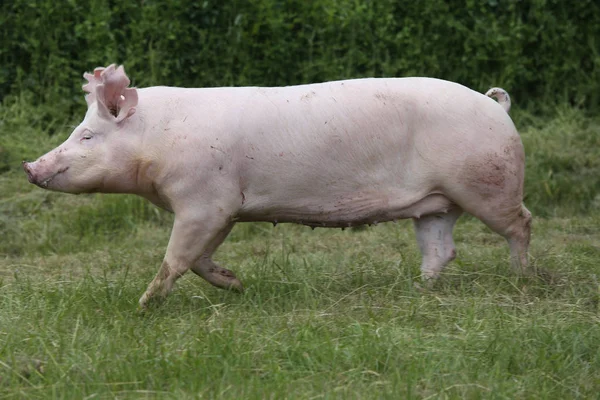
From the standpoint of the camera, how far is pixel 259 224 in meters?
8.21

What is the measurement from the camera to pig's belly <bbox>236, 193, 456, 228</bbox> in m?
5.37

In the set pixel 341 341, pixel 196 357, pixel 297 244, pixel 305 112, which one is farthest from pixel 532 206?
pixel 196 357

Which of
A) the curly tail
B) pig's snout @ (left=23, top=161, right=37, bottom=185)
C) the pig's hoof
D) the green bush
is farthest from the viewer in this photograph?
the green bush

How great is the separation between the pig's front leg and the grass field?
0.11 m

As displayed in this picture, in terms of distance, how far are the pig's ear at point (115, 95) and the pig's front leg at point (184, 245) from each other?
0.58m

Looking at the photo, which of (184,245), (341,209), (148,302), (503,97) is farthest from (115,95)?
(503,97)

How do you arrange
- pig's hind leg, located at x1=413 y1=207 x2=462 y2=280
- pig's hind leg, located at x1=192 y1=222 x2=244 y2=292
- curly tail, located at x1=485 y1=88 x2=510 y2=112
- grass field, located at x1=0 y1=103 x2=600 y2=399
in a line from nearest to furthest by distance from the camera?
grass field, located at x1=0 y1=103 x2=600 y2=399, pig's hind leg, located at x1=192 y1=222 x2=244 y2=292, pig's hind leg, located at x1=413 y1=207 x2=462 y2=280, curly tail, located at x1=485 y1=88 x2=510 y2=112

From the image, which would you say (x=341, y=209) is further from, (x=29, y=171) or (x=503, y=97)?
(x=29, y=171)

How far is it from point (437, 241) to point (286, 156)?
3.27ft

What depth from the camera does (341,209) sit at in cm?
541

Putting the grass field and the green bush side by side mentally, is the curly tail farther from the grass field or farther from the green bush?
the green bush

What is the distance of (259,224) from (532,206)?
7.19ft

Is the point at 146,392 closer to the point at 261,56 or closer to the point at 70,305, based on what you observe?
the point at 70,305

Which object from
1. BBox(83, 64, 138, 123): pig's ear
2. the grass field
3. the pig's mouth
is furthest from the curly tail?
the pig's mouth
